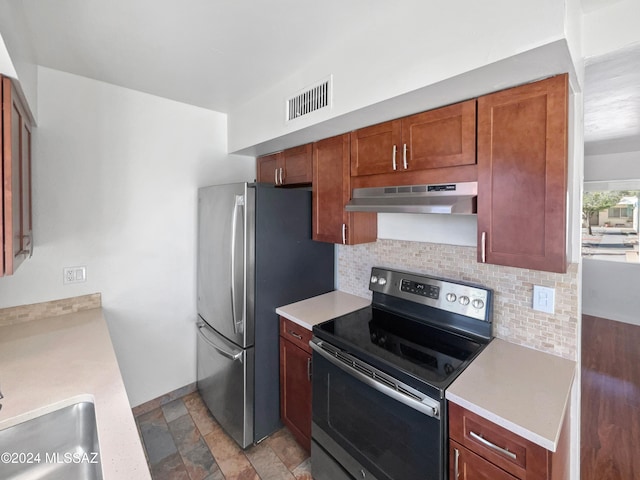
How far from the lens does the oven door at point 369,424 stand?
1163 millimetres

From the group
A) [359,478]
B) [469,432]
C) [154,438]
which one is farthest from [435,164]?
[154,438]

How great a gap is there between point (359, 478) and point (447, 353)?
0.74 meters

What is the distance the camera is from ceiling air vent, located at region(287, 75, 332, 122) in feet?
5.29

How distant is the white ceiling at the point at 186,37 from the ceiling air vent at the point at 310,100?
0.54ft

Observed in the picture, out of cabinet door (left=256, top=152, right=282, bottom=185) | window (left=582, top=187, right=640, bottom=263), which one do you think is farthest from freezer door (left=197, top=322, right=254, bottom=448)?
window (left=582, top=187, right=640, bottom=263)

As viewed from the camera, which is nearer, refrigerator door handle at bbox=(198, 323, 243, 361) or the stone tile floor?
the stone tile floor

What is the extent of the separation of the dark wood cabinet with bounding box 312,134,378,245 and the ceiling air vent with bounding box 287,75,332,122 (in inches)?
10.9

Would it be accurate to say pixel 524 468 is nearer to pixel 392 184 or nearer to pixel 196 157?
pixel 392 184

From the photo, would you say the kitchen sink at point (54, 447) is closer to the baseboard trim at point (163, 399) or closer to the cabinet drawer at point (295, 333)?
the cabinet drawer at point (295, 333)

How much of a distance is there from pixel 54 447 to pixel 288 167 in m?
1.97

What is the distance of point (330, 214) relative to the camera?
6.50 ft

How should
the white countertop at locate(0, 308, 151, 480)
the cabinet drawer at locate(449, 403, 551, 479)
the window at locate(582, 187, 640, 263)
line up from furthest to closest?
the window at locate(582, 187, 640, 263) → the cabinet drawer at locate(449, 403, 551, 479) → the white countertop at locate(0, 308, 151, 480)

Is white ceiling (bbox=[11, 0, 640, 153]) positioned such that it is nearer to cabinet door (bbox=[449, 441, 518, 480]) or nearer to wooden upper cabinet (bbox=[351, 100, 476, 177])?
wooden upper cabinet (bbox=[351, 100, 476, 177])

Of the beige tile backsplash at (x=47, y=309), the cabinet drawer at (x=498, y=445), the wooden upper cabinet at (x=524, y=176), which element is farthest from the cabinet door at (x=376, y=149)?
the beige tile backsplash at (x=47, y=309)
